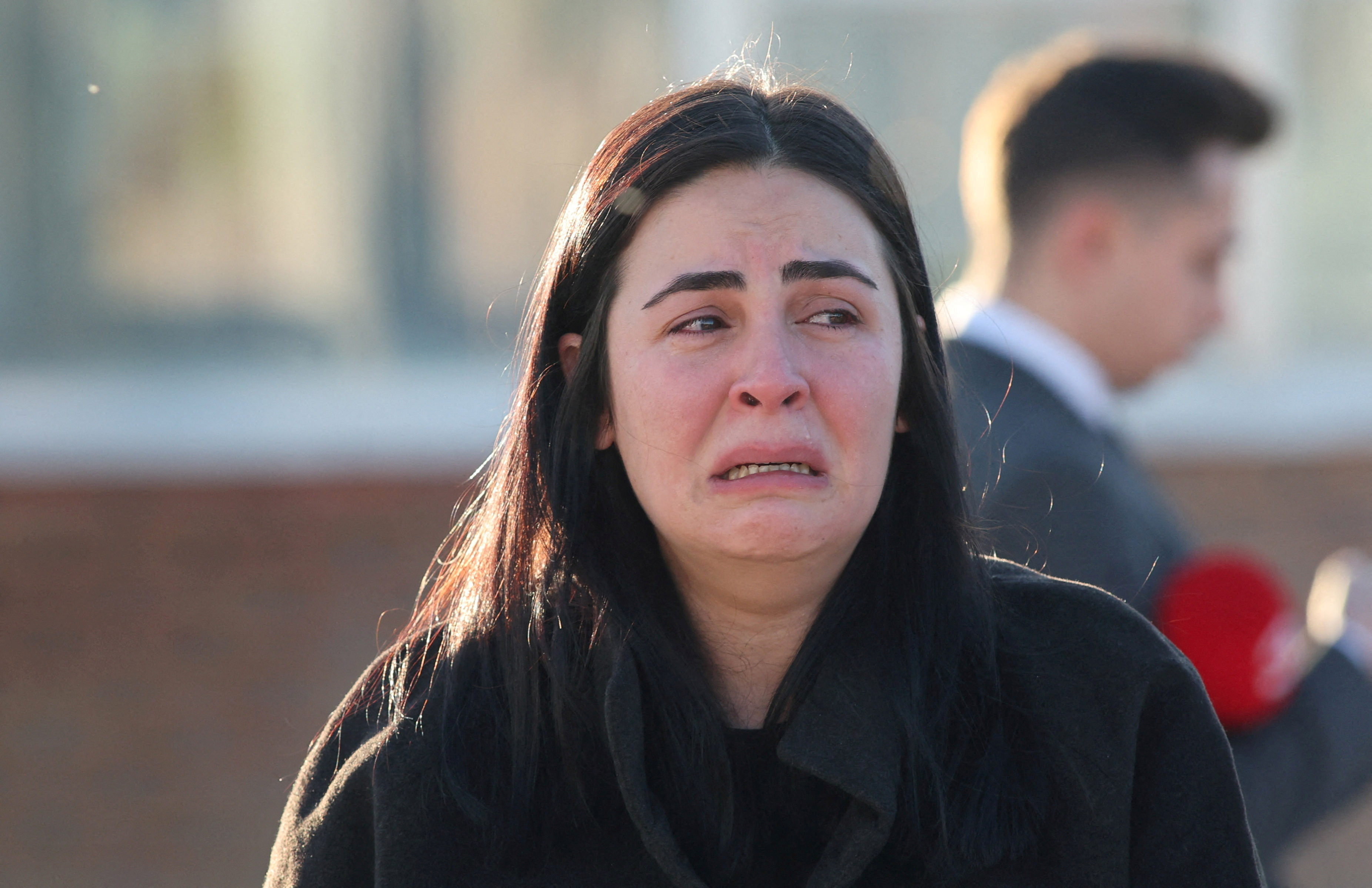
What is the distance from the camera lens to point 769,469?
159 cm

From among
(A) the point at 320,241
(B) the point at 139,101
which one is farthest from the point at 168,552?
(B) the point at 139,101

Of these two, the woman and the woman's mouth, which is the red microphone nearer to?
the woman

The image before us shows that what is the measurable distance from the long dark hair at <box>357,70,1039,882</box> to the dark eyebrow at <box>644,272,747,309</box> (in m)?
0.13

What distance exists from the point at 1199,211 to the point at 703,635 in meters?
1.87

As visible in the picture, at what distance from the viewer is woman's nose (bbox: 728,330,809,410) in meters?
1.56

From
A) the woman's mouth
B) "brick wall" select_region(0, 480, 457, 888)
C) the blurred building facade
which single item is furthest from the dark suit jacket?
"brick wall" select_region(0, 480, 457, 888)

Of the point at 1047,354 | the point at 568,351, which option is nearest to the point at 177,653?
the point at 1047,354

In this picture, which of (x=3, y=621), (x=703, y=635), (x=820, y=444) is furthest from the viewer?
(x=3, y=621)

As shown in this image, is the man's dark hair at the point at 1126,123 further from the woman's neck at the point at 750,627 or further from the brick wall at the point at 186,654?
the brick wall at the point at 186,654

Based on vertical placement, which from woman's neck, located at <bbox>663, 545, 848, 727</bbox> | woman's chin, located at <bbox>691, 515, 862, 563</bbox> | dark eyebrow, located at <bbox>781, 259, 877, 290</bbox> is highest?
dark eyebrow, located at <bbox>781, 259, 877, 290</bbox>

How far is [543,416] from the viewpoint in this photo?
6.03 ft

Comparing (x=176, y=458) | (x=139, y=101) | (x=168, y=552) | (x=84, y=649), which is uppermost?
(x=139, y=101)

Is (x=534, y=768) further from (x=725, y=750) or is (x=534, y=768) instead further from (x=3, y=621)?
(x=3, y=621)

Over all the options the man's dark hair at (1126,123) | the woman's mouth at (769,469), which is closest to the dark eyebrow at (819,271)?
the woman's mouth at (769,469)
